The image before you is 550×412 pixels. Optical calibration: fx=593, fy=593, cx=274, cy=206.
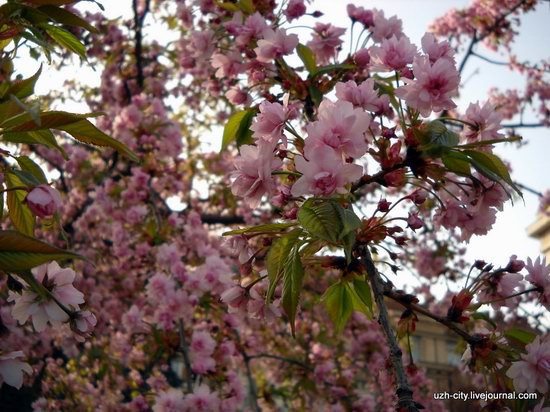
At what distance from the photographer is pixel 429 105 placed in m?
1.56

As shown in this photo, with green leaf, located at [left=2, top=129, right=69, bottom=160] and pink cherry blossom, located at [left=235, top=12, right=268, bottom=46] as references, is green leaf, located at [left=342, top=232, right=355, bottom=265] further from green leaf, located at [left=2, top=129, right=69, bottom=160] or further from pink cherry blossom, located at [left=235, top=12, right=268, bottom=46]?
pink cherry blossom, located at [left=235, top=12, right=268, bottom=46]

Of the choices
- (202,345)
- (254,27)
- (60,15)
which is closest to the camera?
(60,15)

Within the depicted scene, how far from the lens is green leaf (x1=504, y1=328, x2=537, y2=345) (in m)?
1.61

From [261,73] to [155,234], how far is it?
2097 mm

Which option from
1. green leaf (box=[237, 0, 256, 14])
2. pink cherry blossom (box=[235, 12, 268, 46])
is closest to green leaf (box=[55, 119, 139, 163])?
pink cherry blossom (box=[235, 12, 268, 46])

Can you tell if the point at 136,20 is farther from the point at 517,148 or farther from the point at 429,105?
the point at 429,105

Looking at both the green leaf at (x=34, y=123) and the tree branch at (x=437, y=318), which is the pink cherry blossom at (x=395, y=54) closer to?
the tree branch at (x=437, y=318)

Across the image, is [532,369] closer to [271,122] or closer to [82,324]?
[271,122]

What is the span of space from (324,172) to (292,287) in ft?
0.87

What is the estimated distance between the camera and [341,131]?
4.54 ft

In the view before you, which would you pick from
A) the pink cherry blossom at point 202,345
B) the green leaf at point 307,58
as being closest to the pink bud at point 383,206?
the green leaf at point 307,58

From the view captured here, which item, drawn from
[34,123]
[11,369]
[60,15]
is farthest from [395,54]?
[11,369]

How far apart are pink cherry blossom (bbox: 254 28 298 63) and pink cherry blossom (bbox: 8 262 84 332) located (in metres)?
1.15

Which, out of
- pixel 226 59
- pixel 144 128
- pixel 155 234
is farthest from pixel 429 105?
pixel 144 128
